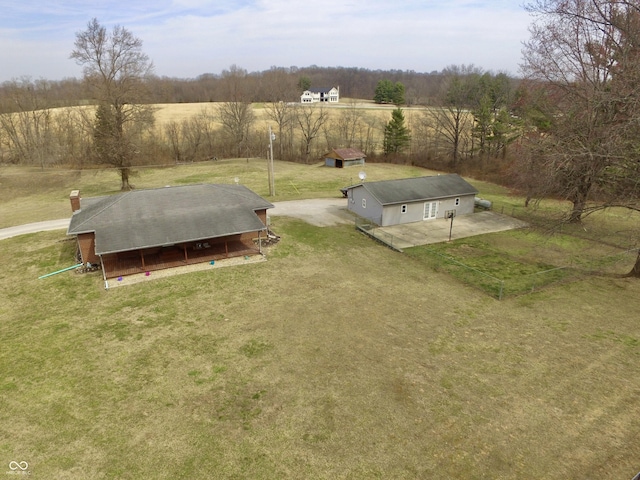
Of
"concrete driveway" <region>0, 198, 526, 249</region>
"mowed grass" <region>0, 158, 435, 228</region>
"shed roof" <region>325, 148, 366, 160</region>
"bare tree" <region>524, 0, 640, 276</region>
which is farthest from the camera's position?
"shed roof" <region>325, 148, 366, 160</region>

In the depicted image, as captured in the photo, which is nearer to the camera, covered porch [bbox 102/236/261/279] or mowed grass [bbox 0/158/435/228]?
covered porch [bbox 102/236/261/279]

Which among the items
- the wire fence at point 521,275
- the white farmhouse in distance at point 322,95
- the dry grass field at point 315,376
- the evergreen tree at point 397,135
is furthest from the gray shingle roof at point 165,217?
the white farmhouse in distance at point 322,95

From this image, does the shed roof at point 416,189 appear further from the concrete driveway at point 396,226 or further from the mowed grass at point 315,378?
the mowed grass at point 315,378

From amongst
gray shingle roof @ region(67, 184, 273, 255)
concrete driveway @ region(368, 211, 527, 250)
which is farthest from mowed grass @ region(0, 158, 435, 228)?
concrete driveway @ region(368, 211, 527, 250)

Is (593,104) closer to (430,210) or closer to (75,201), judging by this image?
(430,210)

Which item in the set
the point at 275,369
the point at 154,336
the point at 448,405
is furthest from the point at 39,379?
the point at 448,405

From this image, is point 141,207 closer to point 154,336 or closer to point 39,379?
point 154,336

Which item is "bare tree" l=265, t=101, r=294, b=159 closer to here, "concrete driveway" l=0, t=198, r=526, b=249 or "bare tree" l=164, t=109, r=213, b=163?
"bare tree" l=164, t=109, r=213, b=163
